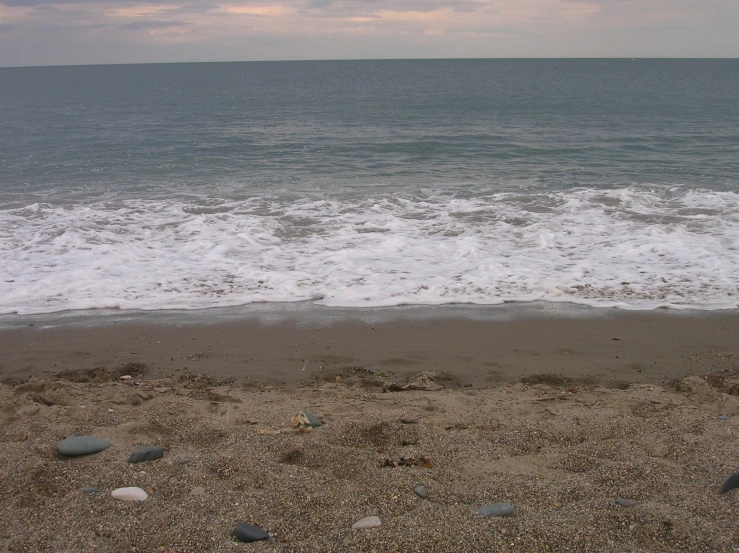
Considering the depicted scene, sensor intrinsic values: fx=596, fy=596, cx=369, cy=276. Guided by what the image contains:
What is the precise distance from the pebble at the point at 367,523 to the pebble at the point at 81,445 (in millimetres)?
1848

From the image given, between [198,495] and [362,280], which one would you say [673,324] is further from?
[198,495]

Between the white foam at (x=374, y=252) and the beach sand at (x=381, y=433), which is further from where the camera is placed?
the white foam at (x=374, y=252)

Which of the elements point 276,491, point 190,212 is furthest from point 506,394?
point 190,212

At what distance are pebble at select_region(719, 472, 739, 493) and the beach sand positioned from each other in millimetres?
64

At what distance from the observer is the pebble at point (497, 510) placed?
3.07 metres

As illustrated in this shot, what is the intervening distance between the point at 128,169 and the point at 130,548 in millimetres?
15354

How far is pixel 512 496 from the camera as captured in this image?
326cm

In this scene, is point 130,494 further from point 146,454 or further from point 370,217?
point 370,217

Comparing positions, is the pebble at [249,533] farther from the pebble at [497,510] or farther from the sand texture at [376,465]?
the pebble at [497,510]

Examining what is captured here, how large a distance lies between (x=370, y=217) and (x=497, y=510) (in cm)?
808

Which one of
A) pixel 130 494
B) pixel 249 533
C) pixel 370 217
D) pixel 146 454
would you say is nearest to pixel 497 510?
pixel 249 533

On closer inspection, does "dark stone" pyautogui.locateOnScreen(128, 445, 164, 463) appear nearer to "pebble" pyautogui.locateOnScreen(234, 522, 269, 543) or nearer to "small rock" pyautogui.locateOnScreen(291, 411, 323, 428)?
"small rock" pyautogui.locateOnScreen(291, 411, 323, 428)

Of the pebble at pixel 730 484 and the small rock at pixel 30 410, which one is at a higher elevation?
the pebble at pixel 730 484

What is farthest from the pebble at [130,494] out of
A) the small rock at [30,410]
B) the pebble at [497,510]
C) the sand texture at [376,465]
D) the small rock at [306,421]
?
the pebble at [497,510]
